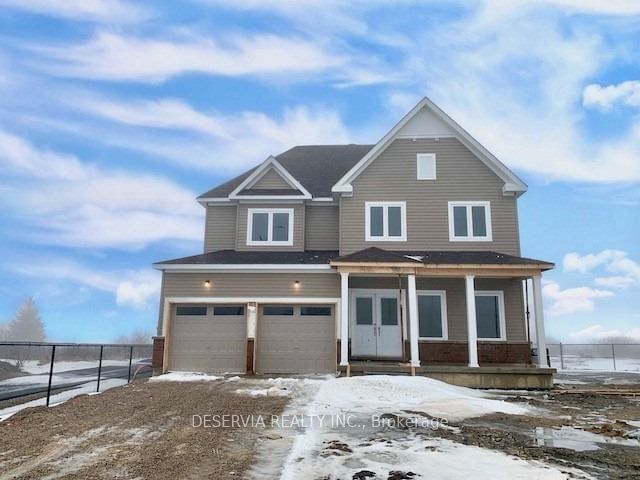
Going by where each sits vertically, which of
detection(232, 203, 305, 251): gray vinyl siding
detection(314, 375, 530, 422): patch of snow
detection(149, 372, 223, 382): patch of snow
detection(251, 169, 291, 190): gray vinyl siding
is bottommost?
detection(149, 372, 223, 382): patch of snow

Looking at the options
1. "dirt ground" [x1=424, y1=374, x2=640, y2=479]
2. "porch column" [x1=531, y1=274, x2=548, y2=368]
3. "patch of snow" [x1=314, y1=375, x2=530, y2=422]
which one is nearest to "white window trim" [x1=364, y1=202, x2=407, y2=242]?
"porch column" [x1=531, y1=274, x2=548, y2=368]

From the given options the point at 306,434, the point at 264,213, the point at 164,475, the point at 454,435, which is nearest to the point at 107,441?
the point at 164,475

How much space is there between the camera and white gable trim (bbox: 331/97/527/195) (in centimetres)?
1581

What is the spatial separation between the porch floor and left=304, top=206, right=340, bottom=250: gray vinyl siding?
214 inches

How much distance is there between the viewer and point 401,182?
16.2m

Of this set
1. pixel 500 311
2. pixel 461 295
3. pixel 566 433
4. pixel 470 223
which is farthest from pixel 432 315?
pixel 566 433

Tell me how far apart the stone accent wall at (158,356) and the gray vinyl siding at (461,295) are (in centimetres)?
659

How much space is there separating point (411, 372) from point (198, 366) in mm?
6855

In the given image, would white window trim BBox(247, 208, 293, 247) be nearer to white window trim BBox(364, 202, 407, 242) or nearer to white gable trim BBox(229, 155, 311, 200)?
white gable trim BBox(229, 155, 311, 200)

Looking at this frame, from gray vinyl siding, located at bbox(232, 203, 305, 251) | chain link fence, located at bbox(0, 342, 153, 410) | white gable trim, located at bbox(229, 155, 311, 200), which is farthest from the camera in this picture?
white gable trim, located at bbox(229, 155, 311, 200)

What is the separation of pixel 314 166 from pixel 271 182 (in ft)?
11.5

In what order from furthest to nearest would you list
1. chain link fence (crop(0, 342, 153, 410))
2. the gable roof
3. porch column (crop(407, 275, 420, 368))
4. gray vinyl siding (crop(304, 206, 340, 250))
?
the gable roof, gray vinyl siding (crop(304, 206, 340, 250)), porch column (crop(407, 275, 420, 368)), chain link fence (crop(0, 342, 153, 410))

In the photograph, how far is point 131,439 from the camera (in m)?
6.30

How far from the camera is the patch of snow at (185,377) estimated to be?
12672 millimetres
